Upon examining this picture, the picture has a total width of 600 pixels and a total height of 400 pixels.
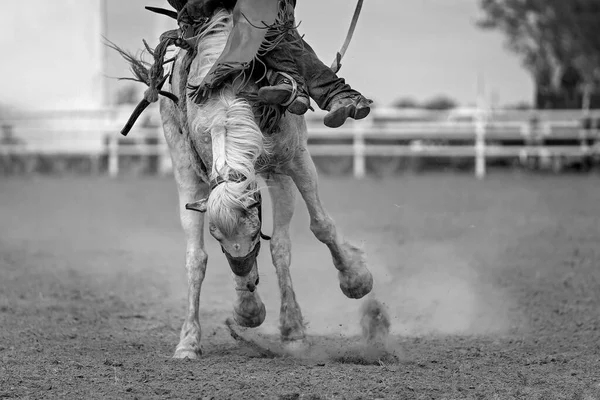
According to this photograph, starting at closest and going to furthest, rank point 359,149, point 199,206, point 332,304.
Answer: point 199,206 < point 332,304 < point 359,149

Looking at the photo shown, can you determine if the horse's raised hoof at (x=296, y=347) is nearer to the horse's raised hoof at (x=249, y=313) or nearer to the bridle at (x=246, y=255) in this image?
the horse's raised hoof at (x=249, y=313)

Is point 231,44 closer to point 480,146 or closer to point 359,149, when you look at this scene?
point 359,149

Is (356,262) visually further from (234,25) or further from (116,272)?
(116,272)

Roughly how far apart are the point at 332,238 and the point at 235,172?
1345mm

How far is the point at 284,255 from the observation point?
5484mm

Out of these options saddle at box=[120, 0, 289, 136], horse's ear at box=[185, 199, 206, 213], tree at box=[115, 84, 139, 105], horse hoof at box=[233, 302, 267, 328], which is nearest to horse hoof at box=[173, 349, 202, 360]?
horse hoof at box=[233, 302, 267, 328]

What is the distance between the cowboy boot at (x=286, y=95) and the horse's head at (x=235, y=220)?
0.52 meters

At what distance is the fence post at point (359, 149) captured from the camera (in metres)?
20.4

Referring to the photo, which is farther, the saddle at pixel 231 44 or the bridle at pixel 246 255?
the saddle at pixel 231 44

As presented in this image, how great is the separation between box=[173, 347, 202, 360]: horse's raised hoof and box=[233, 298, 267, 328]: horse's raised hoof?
278 mm

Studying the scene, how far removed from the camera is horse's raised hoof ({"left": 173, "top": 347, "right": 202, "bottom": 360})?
4887 mm

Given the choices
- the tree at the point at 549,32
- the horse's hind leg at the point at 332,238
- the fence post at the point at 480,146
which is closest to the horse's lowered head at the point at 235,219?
the horse's hind leg at the point at 332,238

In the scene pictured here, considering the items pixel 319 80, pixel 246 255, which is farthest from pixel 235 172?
pixel 319 80

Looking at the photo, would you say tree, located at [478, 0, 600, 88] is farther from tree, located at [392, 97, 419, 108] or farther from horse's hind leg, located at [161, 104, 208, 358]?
horse's hind leg, located at [161, 104, 208, 358]
